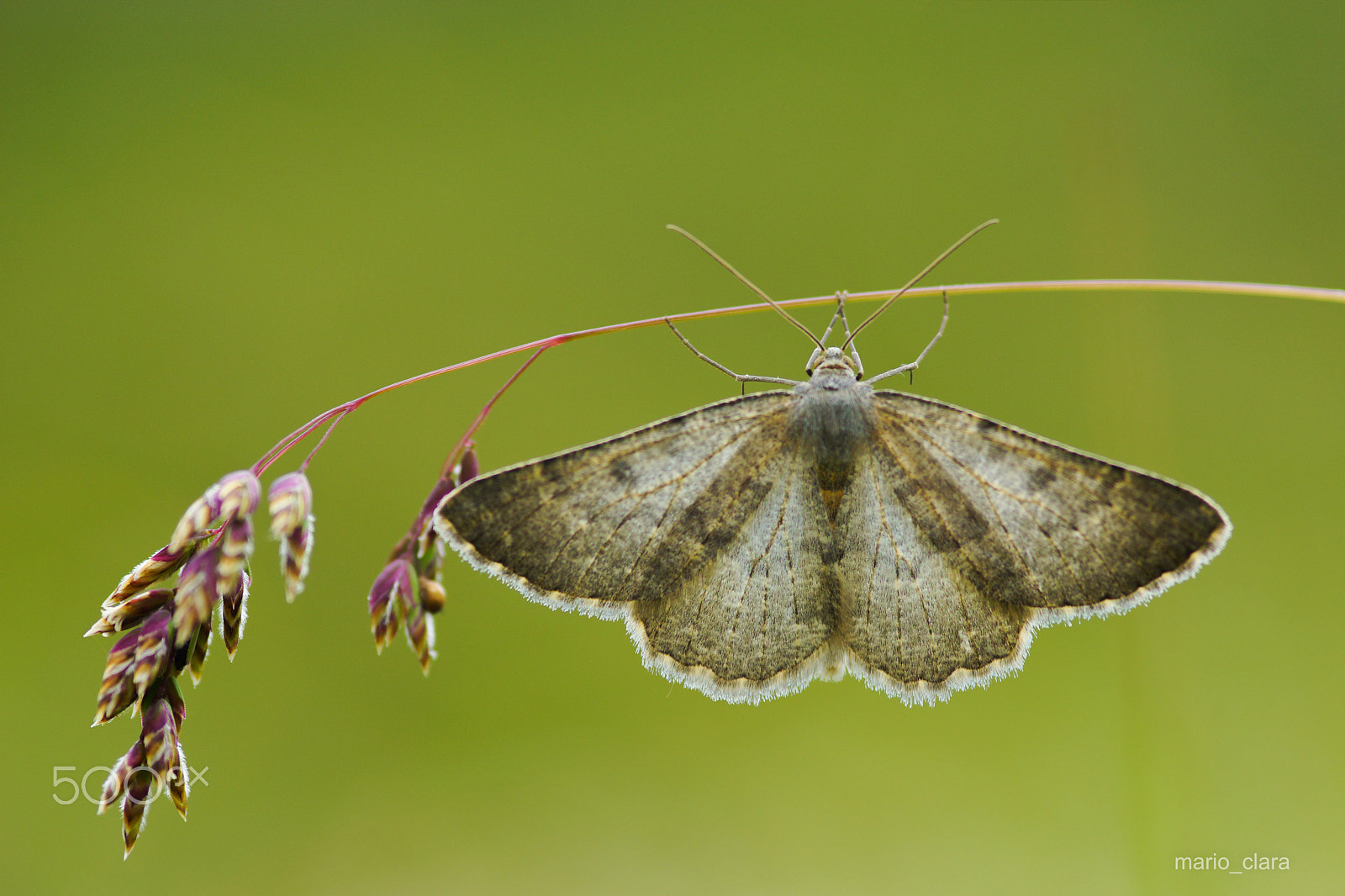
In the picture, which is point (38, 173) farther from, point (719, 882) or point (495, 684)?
point (719, 882)

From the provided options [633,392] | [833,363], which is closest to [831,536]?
[833,363]

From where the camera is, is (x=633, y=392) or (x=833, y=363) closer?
(x=833, y=363)

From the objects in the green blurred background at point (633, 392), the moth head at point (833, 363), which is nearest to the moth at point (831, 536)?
the moth head at point (833, 363)

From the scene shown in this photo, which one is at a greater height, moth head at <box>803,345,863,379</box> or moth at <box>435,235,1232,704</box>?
moth head at <box>803,345,863,379</box>

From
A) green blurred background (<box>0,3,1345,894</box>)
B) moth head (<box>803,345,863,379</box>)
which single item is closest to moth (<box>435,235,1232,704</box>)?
moth head (<box>803,345,863,379</box>)

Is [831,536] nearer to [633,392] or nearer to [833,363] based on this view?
[833,363]

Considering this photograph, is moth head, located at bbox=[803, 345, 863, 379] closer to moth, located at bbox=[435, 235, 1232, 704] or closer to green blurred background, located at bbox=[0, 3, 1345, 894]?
moth, located at bbox=[435, 235, 1232, 704]

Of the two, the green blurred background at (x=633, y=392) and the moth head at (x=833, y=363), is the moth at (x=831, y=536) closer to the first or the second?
the moth head at (x=833, y=363)
